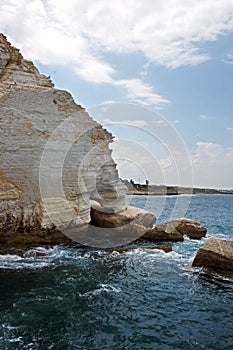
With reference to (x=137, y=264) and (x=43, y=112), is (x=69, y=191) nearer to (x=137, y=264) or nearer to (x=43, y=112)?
(x=43, y=112)

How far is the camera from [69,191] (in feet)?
74.2

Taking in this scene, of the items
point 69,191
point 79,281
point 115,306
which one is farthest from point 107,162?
point 115,306

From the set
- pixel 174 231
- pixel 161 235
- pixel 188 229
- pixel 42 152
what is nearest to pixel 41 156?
pixel 42 152

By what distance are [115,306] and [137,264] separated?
5.83m

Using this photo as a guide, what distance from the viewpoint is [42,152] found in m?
21.5

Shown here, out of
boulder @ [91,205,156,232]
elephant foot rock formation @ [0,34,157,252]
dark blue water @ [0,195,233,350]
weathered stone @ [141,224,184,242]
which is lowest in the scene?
dark blue water @ [0,195,233,350]

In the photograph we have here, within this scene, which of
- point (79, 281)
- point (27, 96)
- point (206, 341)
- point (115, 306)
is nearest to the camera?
point (206, 341)

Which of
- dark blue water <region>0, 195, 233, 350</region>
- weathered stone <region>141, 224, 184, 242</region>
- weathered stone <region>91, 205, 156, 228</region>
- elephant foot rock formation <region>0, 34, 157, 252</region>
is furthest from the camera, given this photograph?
weathered stone <region>91, 205, 156, 228</region>

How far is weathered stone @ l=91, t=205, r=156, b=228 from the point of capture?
2542 cm

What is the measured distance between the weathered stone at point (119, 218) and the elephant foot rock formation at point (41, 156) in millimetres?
2505

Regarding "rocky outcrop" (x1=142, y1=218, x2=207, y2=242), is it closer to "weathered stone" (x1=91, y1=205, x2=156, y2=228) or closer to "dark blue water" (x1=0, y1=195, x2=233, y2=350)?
"weathered stone" (x1=91, y1=205, x2=156, y2=228)

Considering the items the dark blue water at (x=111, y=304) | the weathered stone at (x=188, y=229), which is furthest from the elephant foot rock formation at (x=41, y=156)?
the weathered stone at (x=188, y=229)

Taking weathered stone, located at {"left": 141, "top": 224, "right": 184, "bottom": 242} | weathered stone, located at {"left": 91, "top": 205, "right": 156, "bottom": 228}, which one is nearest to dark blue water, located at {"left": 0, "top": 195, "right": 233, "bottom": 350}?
weathered stone, located at {"left": 141, "top": 224, "right": 184, "bottom": 242}

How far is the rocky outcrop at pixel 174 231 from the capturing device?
2494 cm
